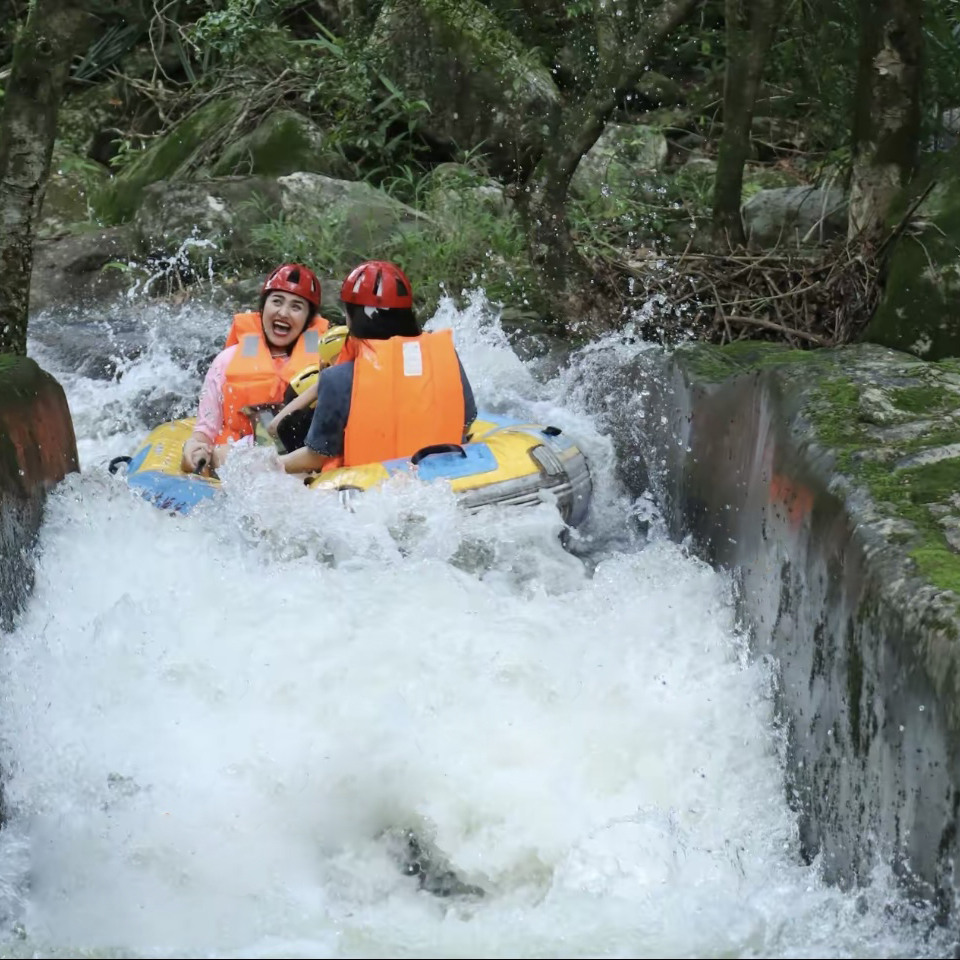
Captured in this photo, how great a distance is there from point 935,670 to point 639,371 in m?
3.16

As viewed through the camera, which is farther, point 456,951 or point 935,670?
point 456,951

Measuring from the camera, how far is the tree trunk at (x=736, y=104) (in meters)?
6.75

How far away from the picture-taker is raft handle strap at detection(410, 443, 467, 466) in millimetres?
5098

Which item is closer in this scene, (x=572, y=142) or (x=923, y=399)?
(x=923, y=399)

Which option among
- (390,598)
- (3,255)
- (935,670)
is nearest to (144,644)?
(390,598)

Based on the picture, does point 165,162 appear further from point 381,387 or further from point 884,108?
point 381,387

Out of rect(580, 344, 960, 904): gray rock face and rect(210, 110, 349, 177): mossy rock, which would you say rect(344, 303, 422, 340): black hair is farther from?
rect(210, 110, 349, 177): mossy rock

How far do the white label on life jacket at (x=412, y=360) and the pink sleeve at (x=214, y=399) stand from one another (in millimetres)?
1166

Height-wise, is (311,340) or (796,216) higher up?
(796,216)

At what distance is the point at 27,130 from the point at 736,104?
3354 millimetres

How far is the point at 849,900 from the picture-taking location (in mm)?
3008

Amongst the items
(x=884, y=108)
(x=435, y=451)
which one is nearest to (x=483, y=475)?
(x=435, y=451)

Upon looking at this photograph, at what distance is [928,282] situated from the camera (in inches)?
224

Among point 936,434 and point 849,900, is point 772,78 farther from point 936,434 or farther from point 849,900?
point 849,900
